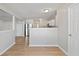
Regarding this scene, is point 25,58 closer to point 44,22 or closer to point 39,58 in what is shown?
point 39,58

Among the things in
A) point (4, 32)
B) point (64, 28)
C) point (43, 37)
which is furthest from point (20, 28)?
point (64, 28)

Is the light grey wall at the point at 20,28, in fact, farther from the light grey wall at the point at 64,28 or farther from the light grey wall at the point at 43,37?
the light grey wall at the point at 64,28

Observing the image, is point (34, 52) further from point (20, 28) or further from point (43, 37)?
point (20, 28)

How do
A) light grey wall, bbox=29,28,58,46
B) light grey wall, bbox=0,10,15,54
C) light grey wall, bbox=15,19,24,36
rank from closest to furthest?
light grey wall, bbox=0,10,15,54 → light grey wall, bbox=29,28,58,46 → light grey wall, bbox=15,19,24,36

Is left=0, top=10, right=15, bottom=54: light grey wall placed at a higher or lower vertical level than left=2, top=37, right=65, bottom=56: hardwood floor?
higher

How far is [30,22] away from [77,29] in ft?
35.1

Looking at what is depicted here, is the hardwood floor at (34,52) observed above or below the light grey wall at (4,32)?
below

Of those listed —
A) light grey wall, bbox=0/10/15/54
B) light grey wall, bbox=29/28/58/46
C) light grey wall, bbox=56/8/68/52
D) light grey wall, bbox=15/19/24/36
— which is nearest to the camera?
light grey wall, bbox=56/8/68/52

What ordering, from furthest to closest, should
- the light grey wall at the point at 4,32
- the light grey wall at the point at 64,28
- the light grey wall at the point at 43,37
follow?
the light grey wall at the point at 43,37
the light grey wall at the point at 4,32
the light grey wall at the point at 64,28

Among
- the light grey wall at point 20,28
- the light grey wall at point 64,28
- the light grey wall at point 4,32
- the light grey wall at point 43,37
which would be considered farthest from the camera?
the light grey wall at point 20,28

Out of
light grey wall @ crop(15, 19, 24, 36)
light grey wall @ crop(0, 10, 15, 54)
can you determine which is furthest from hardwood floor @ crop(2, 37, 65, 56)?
light grey wall @ crop(15, 19, 24, 36)

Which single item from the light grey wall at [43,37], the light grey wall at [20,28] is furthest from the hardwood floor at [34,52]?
the light grey wall at [20,28]

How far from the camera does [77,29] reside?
11.0 feet

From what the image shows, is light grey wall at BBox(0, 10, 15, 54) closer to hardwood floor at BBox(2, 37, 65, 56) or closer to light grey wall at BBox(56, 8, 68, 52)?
hardwood floor at BBox(2, 37, 65, 56)
